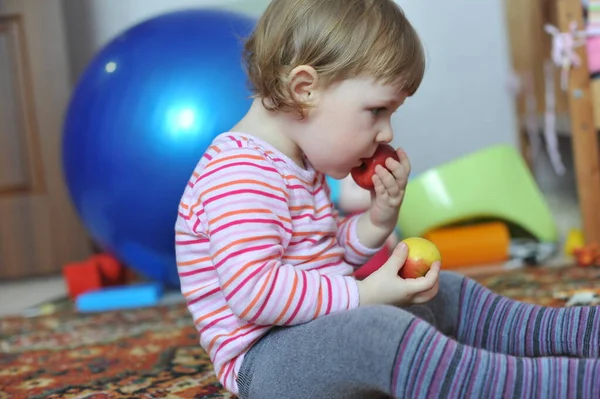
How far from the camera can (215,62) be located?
1618 millimetres

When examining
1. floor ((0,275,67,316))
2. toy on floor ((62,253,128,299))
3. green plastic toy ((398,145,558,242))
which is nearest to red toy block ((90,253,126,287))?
toy on floor ((62,253,128,299))

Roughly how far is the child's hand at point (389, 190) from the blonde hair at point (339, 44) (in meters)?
0.09

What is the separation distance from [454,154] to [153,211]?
117 centimetres

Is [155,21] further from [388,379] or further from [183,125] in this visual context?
[388,379]

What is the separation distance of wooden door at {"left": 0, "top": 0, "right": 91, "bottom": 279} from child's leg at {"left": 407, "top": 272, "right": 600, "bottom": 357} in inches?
62.9

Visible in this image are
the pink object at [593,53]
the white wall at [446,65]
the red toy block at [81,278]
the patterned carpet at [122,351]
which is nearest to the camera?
the patterned carpet at [122,351]

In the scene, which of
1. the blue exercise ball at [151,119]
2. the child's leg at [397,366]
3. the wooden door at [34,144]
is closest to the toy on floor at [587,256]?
the blue exercise ball at [151,119]

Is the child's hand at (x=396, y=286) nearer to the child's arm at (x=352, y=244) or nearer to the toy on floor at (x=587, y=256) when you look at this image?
the child's arm at (x=352, y=244)

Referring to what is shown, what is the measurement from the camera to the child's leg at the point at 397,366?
0.68 meters

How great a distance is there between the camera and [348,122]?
82 cm

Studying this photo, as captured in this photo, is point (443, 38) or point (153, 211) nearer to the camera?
point (153, 211)

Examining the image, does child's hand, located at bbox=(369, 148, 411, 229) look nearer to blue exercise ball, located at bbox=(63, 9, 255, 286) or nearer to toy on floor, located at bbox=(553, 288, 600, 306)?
toy on floor, located at bbox=(553, 288, 600, 306)

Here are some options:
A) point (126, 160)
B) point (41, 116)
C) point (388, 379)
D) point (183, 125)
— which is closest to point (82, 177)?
point (126, 160)

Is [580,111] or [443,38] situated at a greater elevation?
[443,38]
